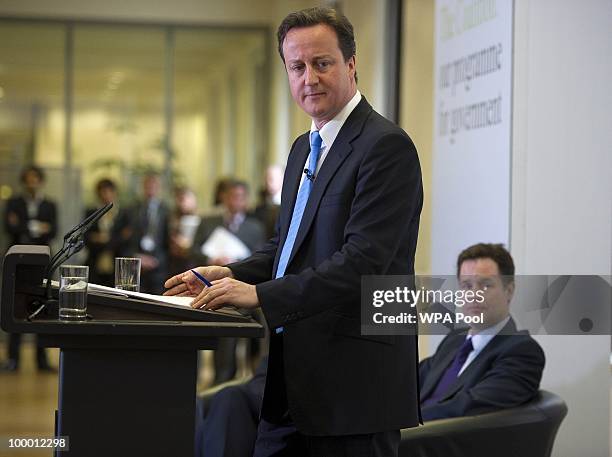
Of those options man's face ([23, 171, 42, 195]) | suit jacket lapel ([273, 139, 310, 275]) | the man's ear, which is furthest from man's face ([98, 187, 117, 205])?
suit jacket lapel ([273, 139, 310, 275])

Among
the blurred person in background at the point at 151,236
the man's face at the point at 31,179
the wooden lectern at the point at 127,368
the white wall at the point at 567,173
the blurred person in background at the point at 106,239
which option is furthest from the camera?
the man's face at the point at 31,179

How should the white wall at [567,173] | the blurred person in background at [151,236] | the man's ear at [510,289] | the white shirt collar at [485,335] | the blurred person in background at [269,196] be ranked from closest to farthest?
the white shirt collar at [485,335]
the man's ear at [510,289]
the white wall at [567,173]
the blurred person in background at [269,196]
the blurred person in background at [151,236]

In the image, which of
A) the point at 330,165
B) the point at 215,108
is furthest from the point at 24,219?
the point at 330,165

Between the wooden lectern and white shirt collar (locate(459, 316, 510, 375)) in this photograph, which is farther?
white shirt collar (locate(459, 316, 510, 375))

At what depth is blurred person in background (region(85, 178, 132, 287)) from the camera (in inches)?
404

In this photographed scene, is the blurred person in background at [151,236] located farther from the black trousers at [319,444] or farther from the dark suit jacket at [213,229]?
the black trousers at [319,444]

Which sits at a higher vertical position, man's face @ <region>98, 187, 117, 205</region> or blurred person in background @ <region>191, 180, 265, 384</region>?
man's face @ <region>98, 187, 117, 205</region>

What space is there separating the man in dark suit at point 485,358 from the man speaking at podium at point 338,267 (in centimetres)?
126

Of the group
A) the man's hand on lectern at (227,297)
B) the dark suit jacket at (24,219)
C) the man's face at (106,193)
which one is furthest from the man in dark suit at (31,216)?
the man's hand on lectern at (227,297)

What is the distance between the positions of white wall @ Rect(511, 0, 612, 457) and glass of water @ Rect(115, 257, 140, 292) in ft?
7.56

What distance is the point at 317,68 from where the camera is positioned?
2596mm

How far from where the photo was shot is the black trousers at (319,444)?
2572 mm

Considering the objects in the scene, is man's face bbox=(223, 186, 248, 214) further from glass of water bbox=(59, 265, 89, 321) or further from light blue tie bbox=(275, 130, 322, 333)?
glass of water bbox=(59, 265, 89, 321)

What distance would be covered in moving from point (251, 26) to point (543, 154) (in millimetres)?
9092
